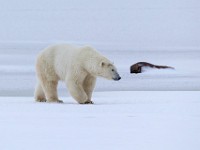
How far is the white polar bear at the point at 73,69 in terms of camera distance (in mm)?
5617

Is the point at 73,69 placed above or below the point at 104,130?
below

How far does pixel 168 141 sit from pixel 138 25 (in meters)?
23.6

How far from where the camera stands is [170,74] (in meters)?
10.4

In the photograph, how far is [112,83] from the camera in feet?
30.8

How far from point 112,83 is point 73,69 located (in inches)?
149

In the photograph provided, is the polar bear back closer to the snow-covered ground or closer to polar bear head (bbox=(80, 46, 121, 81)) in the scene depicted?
polar bear head (bbox=(80, 46, 121, 81))

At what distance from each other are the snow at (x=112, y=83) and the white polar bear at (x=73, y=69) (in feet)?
0.65

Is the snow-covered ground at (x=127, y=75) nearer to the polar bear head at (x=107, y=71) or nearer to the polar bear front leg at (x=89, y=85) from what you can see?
the polar bear front leg at (x=89, y=85)

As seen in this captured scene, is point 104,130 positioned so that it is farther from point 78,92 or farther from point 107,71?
point 107,71

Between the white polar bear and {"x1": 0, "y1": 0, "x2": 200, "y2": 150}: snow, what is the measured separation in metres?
0.20

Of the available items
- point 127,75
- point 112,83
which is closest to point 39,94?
point 112,83

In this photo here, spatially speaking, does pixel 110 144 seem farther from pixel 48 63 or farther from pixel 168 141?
pixel 48 63

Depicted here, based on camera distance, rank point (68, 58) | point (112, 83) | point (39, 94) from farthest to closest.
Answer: point (112, 83), point (39, 94), point (68, 58)

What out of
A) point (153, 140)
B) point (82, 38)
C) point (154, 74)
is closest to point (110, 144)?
point (153, 140)
